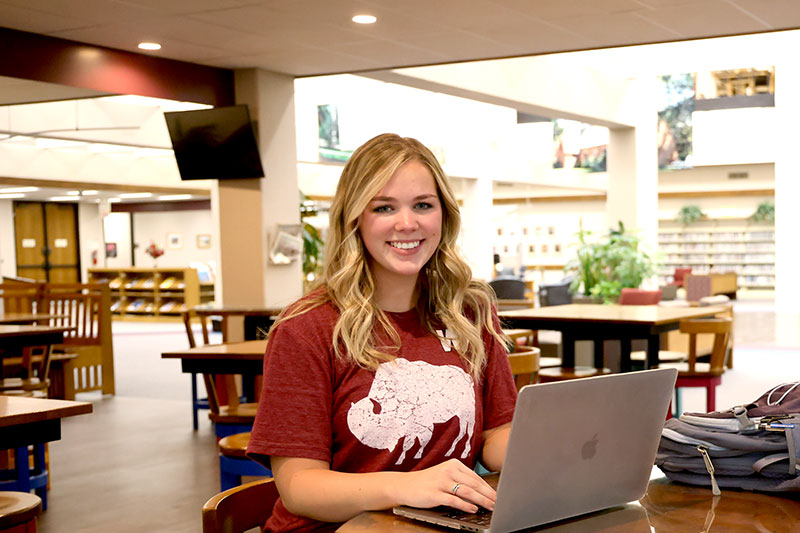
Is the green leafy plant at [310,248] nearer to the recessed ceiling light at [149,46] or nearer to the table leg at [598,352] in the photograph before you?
the recessed ceiling light at [149,46]

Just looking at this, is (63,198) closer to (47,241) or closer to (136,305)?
(47,241)

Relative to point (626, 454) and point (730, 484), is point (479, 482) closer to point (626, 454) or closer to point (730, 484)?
point (626, 454)

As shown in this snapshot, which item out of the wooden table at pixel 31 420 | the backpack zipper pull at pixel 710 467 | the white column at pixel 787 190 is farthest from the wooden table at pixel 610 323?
the white column at pixel 787 190

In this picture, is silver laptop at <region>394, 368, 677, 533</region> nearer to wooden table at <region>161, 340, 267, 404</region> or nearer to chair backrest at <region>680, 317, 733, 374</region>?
wooden table at <region>161, 340, 267, 404</region>

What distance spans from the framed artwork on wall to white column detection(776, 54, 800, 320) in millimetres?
14297

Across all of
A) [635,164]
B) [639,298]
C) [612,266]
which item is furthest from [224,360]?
[635,164]

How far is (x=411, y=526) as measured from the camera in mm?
1409

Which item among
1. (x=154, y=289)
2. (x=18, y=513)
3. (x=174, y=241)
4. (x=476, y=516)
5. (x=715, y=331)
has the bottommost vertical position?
(x=154, y=289)

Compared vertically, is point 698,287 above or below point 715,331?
below

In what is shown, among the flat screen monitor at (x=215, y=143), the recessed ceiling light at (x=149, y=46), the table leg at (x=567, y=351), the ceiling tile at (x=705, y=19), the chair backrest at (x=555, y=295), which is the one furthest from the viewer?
the chair backrest at (x=555, y=295)

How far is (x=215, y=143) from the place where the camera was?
816cm

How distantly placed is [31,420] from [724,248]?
88.0 feet

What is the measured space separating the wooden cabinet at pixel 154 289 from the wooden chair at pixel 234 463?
1571 cm

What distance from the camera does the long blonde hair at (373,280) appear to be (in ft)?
5.89
